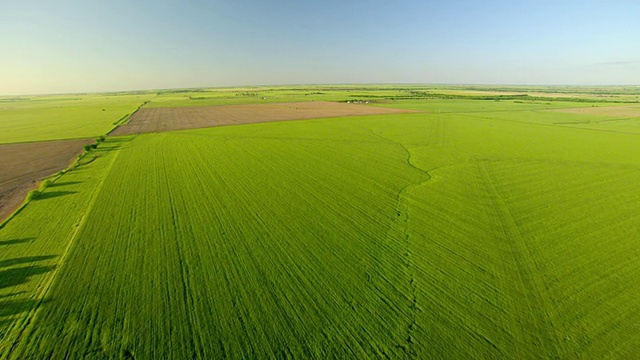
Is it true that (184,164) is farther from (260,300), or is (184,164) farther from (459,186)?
(459,186)

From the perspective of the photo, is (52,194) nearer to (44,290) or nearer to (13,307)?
(44,290)

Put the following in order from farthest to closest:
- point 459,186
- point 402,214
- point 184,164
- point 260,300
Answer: point 184,164, point 459,186, point 402,214, point 260,300

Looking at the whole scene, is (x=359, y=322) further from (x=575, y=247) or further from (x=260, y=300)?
(x=575, y=247)

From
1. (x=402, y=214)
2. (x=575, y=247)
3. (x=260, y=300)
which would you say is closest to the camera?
(x=260, y=300)

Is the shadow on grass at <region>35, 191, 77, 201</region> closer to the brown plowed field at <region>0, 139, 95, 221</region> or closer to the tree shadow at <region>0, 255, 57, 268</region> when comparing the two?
the brown plowed field at <region>0, 139, 95, 221</region>

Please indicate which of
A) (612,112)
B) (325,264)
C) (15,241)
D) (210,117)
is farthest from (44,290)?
(612,112)

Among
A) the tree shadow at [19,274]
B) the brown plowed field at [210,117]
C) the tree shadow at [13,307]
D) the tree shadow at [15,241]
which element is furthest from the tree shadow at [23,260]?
the brown plowed field at [210,117]

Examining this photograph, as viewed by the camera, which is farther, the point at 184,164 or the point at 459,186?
the point at 184,164

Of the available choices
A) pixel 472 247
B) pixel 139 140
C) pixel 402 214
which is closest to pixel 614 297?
pixel 472 247
